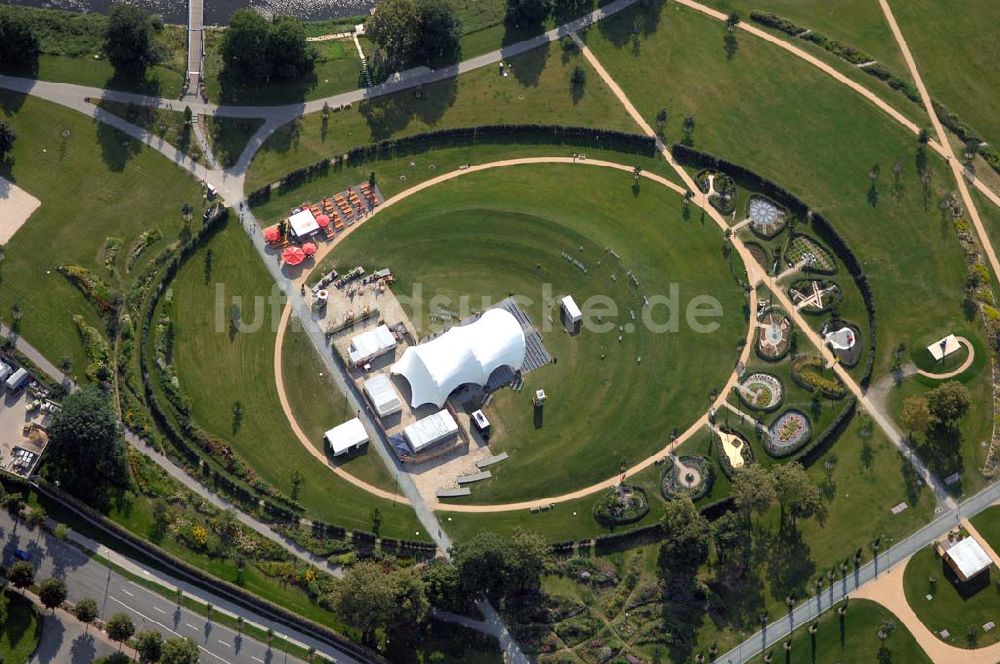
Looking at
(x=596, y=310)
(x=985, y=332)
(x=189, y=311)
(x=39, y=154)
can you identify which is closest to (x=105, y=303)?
(x=189, y=311)

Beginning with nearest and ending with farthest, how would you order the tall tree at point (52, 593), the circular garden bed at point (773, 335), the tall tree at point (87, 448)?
1. the tall tree at point (52, 593)
2. the tall tree at point (87, 448)
3. the circular garden bed at point (773, 335)

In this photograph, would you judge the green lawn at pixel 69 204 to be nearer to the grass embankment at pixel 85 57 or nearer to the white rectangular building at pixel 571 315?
the grass embankment at pixel 85 57

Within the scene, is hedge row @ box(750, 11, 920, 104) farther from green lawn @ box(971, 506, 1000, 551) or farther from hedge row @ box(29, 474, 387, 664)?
hedge row @ box(29, 474, 387, 664)

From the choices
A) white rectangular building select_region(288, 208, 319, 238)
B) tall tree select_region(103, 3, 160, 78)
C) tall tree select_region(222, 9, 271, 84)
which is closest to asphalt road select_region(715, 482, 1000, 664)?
white rectangular building select_region(288, 208, 319, 238)

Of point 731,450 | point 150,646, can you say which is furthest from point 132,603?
point 731,450

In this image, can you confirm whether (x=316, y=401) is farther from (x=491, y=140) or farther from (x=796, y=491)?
(x=796, y=491)

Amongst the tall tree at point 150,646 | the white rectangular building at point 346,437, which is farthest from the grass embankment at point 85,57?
the tall tree at point 150,646
